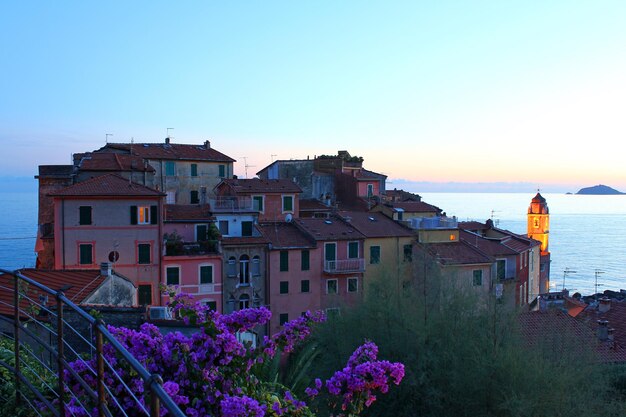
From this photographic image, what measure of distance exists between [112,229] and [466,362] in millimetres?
18423

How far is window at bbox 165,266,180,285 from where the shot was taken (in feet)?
91.6

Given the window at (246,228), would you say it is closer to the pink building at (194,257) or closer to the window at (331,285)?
the pink building at (194,257)

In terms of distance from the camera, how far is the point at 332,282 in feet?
106

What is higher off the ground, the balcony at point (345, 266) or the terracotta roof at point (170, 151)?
the terracotta roof at point (170, 151)

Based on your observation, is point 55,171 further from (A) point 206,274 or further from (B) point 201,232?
(A) point 206,274

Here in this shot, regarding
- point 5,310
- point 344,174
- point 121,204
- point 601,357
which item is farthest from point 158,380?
point 344,174

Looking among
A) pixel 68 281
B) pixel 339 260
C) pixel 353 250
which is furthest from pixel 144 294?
pixel 353 250

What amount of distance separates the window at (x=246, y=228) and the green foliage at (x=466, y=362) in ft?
41.7

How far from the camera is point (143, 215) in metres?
27.3

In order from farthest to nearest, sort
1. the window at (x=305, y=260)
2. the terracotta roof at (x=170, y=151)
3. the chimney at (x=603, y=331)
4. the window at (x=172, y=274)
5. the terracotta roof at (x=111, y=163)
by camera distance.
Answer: the terracotta roof at (x=170, y=151) → the terracotta roof at (x=111, y=163) → the window at (x=305, y=260) → the window at (x=172, y=274) → the chimney at (x=603, y=331)

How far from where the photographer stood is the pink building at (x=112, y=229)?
26344 mm

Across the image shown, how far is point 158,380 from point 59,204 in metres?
26.9

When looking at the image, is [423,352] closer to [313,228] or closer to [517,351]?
[517,351]

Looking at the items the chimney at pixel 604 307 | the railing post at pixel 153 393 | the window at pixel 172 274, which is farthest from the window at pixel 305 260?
the railing post at pixel 153 393
